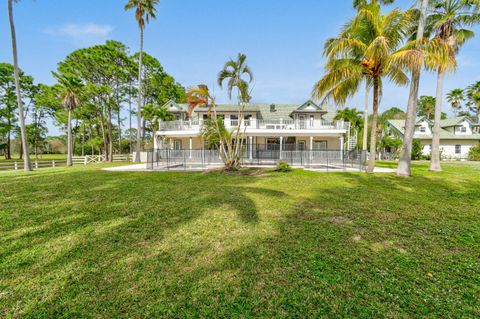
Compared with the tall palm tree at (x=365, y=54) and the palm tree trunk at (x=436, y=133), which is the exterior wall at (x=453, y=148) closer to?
the palm tree trunk at (x=436, y=133)

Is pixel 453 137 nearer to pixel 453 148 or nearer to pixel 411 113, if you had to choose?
pixel 453 148

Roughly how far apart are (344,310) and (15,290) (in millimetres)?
3554

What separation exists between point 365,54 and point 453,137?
102 feet

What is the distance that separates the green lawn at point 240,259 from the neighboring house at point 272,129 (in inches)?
471

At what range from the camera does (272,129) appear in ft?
66.2

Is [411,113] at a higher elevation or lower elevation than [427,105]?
lower

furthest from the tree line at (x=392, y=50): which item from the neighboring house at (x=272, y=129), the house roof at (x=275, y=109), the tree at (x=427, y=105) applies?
the tree at (x=427, y=105)

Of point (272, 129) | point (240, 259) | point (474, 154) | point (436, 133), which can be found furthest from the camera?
point (474, 154)

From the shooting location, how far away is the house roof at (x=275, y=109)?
77.9 feet

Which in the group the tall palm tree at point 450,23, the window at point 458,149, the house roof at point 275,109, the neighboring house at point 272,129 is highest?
the tall palm tree at point 450,23

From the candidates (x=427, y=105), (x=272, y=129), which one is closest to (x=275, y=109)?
(x=272, y=129)

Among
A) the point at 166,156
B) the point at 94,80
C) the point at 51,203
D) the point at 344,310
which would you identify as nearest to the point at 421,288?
the point at 344,310

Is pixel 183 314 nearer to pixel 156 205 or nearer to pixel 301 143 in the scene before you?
pixel 156 205

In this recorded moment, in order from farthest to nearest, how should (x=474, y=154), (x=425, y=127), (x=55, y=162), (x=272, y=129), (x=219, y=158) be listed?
(x=425, y=127)
(x=474, y=154)
(x=55, y=162)
(x=272, y=129)
(x=219, y=158)
